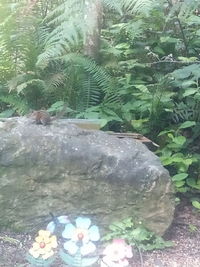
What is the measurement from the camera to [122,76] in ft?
13.6

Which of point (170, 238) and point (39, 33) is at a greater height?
point (39, 33)

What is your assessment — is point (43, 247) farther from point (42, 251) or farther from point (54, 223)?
point (54, 223)

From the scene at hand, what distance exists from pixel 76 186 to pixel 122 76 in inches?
60.0

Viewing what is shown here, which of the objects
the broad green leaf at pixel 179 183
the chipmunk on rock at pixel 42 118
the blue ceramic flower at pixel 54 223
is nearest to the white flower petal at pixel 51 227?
the blue ceramic flower at pixel 54 223

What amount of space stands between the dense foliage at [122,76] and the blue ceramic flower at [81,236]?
0.82 m

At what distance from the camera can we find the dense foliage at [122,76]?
3.54m

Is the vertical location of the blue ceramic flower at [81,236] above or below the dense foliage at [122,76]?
below

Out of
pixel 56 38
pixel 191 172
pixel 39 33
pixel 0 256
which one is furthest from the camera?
pixel 39 33

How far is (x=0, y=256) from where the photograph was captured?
2615 millimetres

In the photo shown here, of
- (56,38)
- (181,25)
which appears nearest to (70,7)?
(56,38)

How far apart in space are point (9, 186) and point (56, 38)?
0.96m

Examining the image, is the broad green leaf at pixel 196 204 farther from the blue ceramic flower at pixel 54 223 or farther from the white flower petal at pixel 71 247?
the white flower petal at pixel 71 247

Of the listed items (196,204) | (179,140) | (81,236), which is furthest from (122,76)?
(81,236)

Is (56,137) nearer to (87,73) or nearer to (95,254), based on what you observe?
(95,254)
